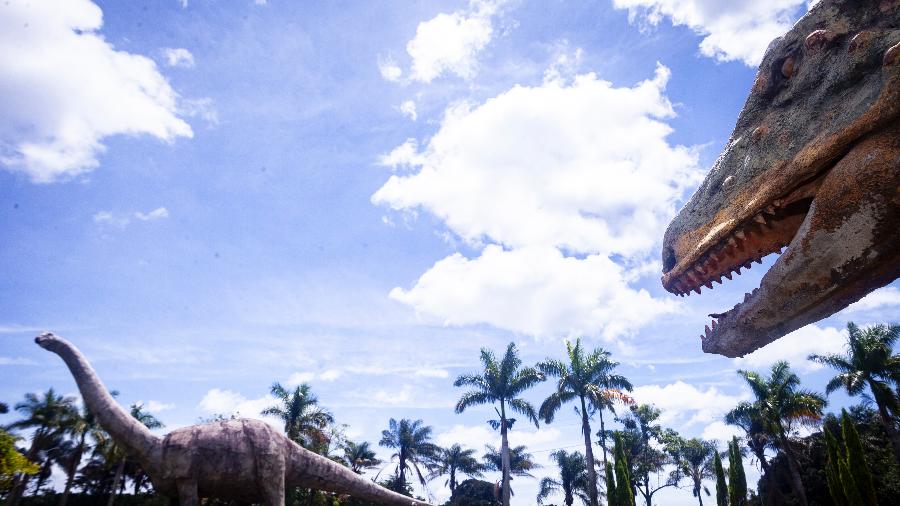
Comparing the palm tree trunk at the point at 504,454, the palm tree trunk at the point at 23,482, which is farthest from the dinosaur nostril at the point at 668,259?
the palm tree trunk at the point at 23,482

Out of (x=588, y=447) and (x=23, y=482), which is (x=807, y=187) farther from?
(x=23, y=482)

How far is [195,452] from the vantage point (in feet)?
37.7

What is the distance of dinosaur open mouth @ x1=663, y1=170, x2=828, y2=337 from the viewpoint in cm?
319

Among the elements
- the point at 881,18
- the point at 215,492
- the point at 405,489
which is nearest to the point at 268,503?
the point at 215,492

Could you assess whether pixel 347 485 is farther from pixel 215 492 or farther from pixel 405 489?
pixel 405 489

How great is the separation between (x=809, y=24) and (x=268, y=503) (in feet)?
44.9

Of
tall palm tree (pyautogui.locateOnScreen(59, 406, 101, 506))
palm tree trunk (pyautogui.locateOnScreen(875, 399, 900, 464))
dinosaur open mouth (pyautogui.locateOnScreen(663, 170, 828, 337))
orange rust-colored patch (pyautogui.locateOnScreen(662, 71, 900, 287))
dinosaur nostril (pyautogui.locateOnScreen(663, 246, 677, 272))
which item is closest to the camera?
orange rust-colored patch (pyautogui.locateOnScreen(662, 71, 900, 287))

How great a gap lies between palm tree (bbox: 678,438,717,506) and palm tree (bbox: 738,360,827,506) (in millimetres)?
14234

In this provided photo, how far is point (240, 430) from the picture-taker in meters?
12.4

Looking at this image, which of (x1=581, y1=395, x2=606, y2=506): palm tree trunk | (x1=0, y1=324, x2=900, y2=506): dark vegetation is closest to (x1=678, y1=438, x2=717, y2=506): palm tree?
(x1=0, y1=324, x2=900, y2=506): dark vegetation

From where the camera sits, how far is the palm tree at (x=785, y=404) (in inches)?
1077

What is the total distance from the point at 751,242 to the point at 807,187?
47 centimetres

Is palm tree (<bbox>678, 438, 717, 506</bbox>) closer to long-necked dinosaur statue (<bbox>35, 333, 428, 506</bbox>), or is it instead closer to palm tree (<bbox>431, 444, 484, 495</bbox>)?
palm tree (<bbox>431, 444, 484, 495</bbox>)

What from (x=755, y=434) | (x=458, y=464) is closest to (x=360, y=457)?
(x=458, y=464)
